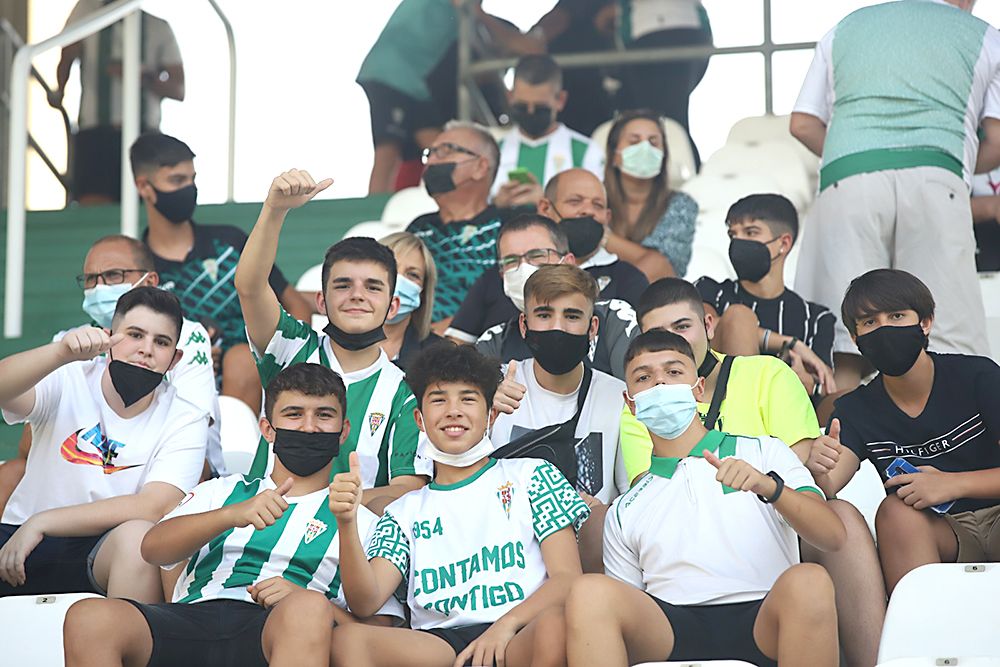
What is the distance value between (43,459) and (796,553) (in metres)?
1.93

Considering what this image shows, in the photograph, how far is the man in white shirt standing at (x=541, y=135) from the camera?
6445mm

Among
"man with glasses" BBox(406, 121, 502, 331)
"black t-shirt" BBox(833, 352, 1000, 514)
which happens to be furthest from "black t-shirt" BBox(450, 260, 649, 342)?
"black t-shirt" BBox(833, 352, 1000, 514)

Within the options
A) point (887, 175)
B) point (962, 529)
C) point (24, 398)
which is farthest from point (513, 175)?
point (962, 529)

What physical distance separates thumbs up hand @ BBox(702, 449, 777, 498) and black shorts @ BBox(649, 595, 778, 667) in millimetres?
258

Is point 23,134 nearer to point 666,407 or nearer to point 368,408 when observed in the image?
point 368,408

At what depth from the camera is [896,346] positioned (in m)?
3.67

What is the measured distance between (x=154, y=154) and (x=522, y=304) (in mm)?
1579

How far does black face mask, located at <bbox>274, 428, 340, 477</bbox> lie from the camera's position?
11.8 ft

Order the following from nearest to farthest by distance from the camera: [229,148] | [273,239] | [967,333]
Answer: [273,239] → [967,333] → [229,148]

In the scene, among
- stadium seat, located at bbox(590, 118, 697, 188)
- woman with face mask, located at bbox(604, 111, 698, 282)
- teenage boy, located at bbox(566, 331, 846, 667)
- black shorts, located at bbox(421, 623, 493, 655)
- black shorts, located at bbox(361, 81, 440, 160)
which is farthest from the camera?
black shorts, located at bbox(361, 81, 440, 160)

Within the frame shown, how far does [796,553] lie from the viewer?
3371mm

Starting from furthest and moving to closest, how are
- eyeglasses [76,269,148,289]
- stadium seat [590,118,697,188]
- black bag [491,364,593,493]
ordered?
stadium seat [590,118,697,188] < eyeglasses [76,269,148,289] < black bag [491,364,593,493]

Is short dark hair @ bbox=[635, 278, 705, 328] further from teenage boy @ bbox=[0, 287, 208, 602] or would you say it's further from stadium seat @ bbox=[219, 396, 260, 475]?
stadium seat @ bbox=[219, 396, 260, 475]

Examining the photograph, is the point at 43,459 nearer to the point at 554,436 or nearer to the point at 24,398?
the point at 24,398
